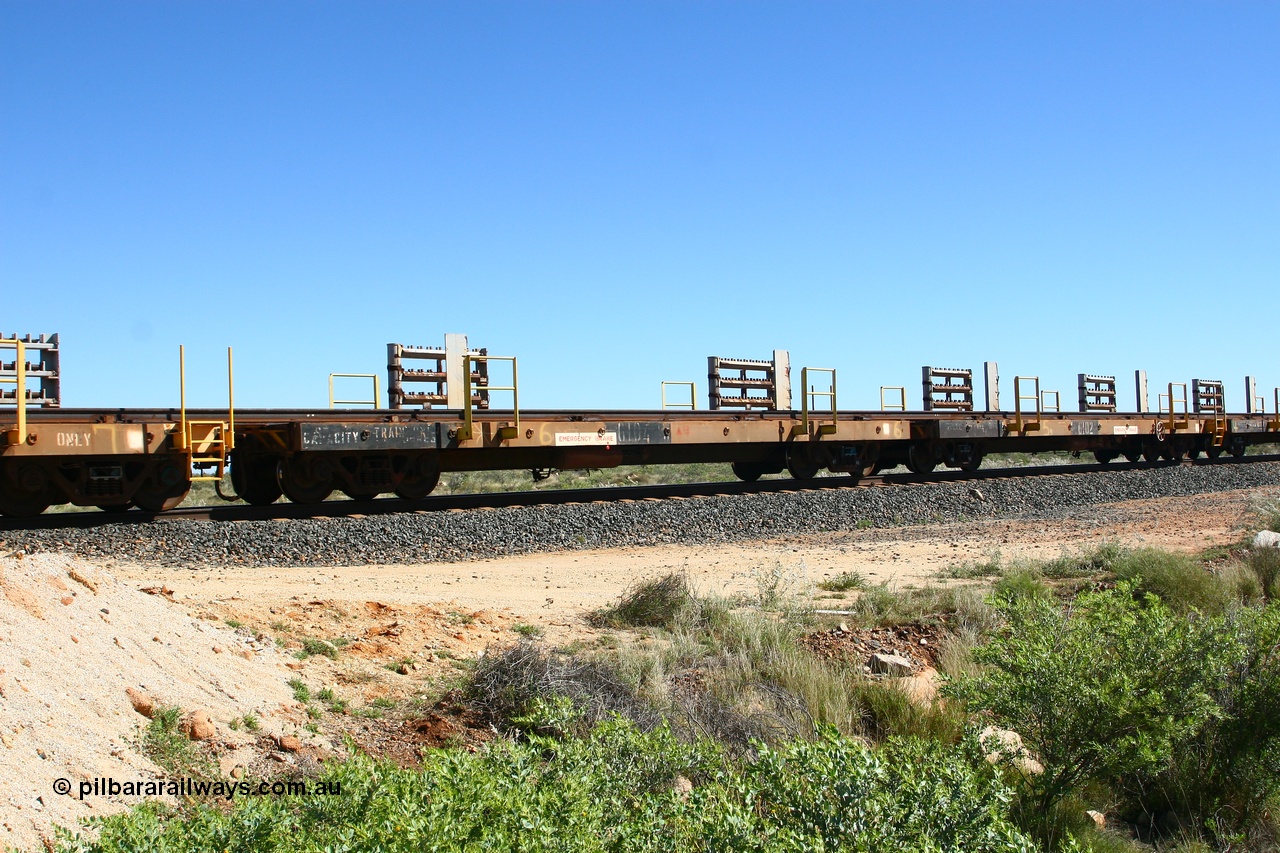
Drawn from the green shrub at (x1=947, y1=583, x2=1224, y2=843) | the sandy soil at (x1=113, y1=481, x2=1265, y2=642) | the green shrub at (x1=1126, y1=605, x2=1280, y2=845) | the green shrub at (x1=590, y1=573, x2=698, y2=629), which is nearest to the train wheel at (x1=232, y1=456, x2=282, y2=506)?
the sandy soil at (x1=113, y1=481, x2=1265, y2=642)

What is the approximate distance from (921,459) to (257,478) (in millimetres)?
15038

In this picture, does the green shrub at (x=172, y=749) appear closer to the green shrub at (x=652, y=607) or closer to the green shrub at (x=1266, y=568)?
the green shrub at (x=652, y=607)

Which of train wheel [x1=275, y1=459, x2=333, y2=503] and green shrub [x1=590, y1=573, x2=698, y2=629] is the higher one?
train wheel [x1=275, y1=459, x2=333, y2=503]

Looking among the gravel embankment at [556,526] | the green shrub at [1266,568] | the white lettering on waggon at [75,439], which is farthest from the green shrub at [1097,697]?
the white lettering on waggon at [75,439]

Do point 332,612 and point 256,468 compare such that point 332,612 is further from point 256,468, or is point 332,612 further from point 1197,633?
point 256,468

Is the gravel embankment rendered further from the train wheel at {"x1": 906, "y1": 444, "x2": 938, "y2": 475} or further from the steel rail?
the train wheel at {"x1": 906, "y1": 444, "x2": 938, "y2": 475}

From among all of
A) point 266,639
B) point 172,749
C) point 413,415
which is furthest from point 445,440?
point 172,749

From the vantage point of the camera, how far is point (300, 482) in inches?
587

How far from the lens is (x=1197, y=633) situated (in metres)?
5.42

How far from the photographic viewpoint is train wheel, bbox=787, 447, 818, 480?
2105 cm

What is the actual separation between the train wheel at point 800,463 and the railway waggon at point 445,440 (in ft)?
0.09

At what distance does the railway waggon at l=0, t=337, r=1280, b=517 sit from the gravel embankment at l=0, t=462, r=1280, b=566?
1193 millimetres

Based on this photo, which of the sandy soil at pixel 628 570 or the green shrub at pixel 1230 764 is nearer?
the green shrub at pixel 1230 764

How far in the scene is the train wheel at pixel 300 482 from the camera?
14.9 metres
